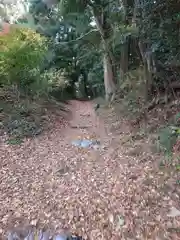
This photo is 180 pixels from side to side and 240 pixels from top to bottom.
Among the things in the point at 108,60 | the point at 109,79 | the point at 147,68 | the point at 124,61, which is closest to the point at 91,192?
the point at 147,68

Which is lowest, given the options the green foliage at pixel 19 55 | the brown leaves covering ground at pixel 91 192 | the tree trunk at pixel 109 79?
the brown leaves covering ground at pixel 91 192

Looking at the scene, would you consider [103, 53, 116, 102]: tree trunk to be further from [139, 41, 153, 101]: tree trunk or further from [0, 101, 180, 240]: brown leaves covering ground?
[0, 101, 180, 240]: brown leaves covering ground

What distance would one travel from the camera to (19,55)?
20.2 ft

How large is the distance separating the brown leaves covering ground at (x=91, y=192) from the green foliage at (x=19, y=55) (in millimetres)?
2345

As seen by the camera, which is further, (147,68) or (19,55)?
(19,55)

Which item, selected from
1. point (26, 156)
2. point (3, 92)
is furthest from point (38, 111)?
point (26, 156)

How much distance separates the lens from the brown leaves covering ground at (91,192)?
253 cm

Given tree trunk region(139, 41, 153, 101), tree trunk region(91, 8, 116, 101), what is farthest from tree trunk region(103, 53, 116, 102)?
tree trunk region(139, 41, 153, 101)

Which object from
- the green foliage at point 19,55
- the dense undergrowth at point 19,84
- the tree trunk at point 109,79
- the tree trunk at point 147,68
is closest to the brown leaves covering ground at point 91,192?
the dense undergrowth at point 19,84

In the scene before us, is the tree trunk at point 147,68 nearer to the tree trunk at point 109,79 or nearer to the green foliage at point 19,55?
the green foliage at point 19,55

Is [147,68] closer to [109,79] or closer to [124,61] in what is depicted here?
[124,61]

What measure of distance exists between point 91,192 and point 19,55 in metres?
4.54

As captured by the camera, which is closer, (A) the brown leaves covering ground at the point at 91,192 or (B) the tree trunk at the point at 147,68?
(A) the brown leaves covering ground at the point at 91,192

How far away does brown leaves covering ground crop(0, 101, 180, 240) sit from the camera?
2525mm
